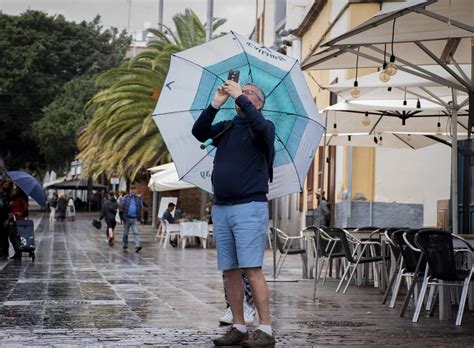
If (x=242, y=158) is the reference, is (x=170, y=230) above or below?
below

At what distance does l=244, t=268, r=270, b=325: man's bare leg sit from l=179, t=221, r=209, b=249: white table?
77.8 feet

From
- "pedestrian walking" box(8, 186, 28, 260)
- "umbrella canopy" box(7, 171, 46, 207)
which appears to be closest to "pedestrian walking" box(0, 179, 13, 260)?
"pedestrian walking" box(8, 186, 28, 260)

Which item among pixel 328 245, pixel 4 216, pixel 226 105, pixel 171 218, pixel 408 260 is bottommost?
pixel 408 260

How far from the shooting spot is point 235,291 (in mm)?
7895

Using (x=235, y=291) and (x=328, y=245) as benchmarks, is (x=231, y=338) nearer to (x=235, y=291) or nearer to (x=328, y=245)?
(x=235, y=291)

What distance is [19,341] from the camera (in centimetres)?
788

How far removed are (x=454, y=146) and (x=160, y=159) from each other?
99.3ft

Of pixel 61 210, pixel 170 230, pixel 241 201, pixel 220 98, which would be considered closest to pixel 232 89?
pixel 220 98

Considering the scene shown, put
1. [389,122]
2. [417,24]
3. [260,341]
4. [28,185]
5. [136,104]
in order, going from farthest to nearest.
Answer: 1. [136,104]
2. [28,185]
3. [389,122]
4. [417,24]
5. [260,341]

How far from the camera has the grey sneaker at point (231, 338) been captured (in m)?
7.72

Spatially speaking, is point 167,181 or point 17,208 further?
point 167,181

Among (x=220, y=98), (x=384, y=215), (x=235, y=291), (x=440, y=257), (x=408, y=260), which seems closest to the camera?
(x=220, y=98)

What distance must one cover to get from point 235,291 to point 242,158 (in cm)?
100

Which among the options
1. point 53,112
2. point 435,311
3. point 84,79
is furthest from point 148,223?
point 435,311
